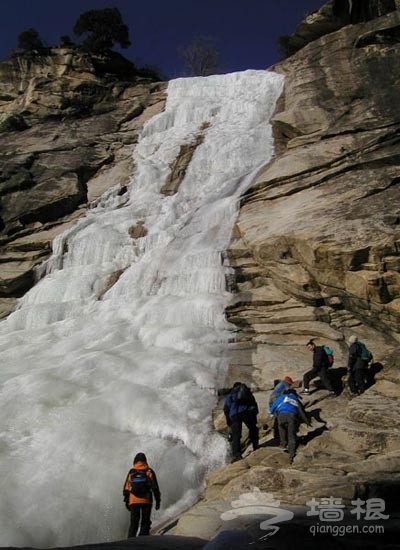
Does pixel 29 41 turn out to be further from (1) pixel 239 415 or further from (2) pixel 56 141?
(1) pixel 239 415

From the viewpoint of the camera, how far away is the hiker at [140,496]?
6941 mm

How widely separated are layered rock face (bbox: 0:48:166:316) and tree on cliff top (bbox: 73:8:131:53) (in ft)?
7.43

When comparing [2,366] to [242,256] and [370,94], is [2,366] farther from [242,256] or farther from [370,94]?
[370,94]

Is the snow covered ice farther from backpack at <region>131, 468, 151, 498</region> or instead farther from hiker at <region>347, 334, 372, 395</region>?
hiker at <region>347, 334, 372, 395</region>

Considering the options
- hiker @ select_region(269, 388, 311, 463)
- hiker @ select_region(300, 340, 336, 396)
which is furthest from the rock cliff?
hiker @ select_region(269, 388, 311, 463)

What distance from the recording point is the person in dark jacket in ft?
34.4

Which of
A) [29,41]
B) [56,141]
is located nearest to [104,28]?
[29,41]

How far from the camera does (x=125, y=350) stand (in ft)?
43.8

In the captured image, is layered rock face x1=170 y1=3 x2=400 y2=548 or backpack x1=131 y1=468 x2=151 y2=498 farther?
layered rock face x1=170 y1=3 x2=400 y2=548

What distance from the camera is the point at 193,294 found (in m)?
15.2

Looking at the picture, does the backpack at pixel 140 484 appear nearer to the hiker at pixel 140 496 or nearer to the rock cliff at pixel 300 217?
the hiker at pixel 140 496

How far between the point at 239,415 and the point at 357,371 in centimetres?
306

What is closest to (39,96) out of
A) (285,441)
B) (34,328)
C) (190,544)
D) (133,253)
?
(133,253)

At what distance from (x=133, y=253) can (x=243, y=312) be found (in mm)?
6554
